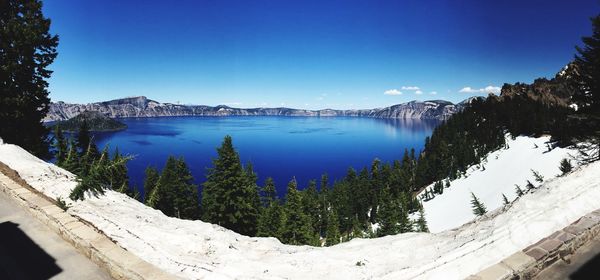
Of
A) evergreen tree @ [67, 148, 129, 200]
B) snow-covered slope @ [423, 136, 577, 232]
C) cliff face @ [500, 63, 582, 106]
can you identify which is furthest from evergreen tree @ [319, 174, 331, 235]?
cliff face @ [500, 63, 582, 106]

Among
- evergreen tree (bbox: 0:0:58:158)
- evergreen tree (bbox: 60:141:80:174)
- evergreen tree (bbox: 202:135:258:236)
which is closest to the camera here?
evergreen tree (bbox: 60:141:80:174)

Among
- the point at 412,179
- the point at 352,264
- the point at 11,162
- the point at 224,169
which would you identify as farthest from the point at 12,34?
the point at 412,179

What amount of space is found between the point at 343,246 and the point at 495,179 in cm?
8198

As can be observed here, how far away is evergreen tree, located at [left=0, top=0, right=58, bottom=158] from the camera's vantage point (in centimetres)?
2062

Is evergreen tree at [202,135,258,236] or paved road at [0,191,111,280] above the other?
paved road at [0,191,111,280]

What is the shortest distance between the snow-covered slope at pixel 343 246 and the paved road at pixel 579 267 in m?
0.73

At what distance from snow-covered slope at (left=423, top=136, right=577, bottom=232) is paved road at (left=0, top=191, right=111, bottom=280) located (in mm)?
62804

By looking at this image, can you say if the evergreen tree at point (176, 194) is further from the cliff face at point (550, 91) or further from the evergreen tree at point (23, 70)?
the cliff face at point (550, 91)

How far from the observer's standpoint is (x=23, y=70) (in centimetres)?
2153

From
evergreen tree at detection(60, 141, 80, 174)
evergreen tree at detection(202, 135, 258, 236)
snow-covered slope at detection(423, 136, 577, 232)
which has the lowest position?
snow-covered slope at detection(423, 136, 577, 232)

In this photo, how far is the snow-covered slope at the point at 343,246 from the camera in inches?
295

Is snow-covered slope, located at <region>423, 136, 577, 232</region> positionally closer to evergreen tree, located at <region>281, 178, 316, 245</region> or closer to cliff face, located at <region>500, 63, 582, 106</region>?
evergreen tree, located at <region>281, 178, 316, 245</region>

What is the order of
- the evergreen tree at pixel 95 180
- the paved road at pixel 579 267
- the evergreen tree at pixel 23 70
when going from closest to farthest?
the paved road at pixel 579 267 → the evergreen tree at pixel 95 180 → the evergreen tree at pixel 23 70

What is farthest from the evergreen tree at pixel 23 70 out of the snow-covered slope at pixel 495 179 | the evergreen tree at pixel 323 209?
the evergreen tree at pixel 323 209
